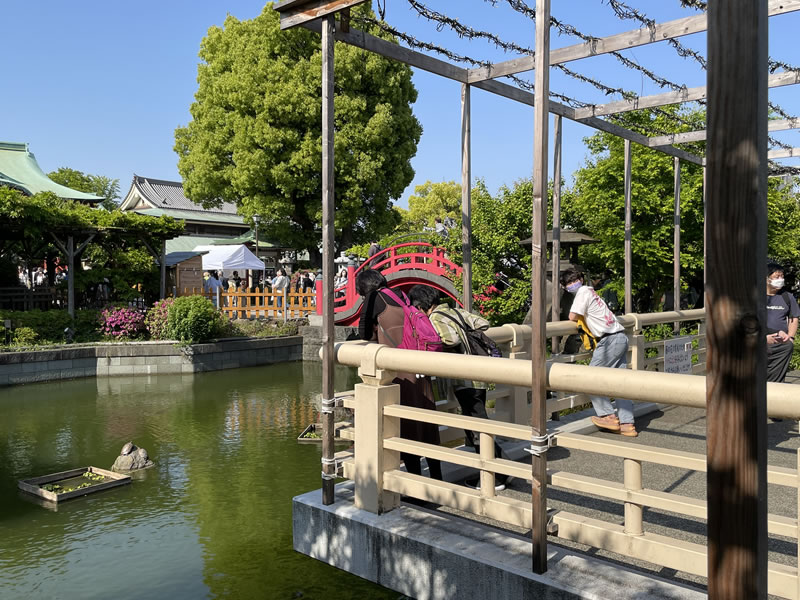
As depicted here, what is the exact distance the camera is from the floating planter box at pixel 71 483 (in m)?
7.41

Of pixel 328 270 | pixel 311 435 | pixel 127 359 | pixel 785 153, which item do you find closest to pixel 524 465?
pixel 328 270

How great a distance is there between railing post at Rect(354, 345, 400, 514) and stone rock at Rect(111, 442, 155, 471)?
4.98 m

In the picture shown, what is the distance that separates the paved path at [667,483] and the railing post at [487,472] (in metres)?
0.56

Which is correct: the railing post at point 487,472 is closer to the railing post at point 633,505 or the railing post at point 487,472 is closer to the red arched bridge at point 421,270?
the railing post at point 633,505

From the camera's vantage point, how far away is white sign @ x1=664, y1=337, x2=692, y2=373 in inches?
260

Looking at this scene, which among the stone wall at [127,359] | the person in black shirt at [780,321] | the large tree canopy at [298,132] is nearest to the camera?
the person in black shirt at [780,321]

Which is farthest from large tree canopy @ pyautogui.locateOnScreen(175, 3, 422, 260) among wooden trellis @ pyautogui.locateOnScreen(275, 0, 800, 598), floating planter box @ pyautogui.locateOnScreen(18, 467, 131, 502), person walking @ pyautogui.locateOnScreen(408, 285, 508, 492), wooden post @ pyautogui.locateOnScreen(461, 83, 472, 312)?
wooden trellis @ pyautogui.locateOnScreen(275, 0, 800, 598)

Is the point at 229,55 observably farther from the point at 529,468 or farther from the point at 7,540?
the point at 529,468

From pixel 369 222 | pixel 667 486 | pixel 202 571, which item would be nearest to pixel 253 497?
pixel 202 571

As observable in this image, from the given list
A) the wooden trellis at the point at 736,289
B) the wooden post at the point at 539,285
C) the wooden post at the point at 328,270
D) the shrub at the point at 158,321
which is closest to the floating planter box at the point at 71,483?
the wooden post at the point at 328,270

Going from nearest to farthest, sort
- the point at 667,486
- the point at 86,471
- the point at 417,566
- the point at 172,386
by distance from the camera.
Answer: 1. the point at 417,566
2. the point at 667,486
3. the point at 86,471
4. the point at 172,386

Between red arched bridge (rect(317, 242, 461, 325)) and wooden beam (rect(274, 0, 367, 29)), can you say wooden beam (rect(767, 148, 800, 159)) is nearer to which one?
red arched bridge (rect(317, 242, 461, 325))

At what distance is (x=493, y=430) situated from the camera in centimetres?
378

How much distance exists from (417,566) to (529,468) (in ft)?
2.97
